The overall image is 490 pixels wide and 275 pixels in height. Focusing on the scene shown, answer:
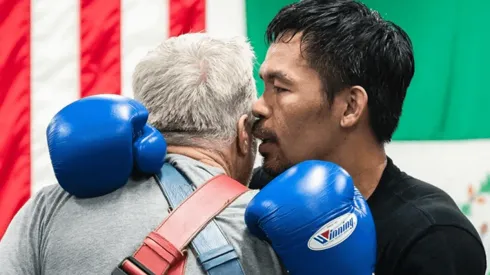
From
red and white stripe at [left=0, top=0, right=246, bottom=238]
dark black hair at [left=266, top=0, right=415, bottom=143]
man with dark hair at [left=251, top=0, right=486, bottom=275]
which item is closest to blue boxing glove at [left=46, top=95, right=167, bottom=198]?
man with dark hair at [left=251, top=0, right=486, bottom=275]

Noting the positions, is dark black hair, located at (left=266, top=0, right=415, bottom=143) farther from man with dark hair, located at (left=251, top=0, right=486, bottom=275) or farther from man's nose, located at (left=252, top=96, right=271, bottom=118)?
man's nose, located at (left=252, top=96, right=271, bottom=118)

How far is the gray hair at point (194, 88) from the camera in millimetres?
1175

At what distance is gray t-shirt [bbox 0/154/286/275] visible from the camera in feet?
3.42

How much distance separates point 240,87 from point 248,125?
95 mm

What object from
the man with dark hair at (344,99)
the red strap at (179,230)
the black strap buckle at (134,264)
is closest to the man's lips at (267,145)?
the man with dark hair at (344,99)

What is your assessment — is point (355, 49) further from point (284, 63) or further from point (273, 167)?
point (273, 167)

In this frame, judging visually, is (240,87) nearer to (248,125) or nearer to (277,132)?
(248,125)

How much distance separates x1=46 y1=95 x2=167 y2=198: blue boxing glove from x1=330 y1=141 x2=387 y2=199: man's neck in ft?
1.65

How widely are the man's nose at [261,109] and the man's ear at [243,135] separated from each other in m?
0.05

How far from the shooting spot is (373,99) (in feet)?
4.76

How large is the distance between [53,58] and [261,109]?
91cm

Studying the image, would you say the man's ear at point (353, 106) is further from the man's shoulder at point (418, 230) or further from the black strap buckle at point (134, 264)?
the black strap buckle at point (134, 264)

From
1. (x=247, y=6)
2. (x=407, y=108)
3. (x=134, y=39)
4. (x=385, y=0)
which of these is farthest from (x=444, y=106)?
(x=134, y=39)

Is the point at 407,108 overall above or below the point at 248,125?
below
